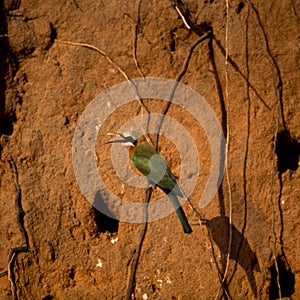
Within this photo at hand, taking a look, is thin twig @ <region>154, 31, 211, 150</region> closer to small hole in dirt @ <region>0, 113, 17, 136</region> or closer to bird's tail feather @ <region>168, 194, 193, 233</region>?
bird's tail feather @ <region>168, 194, 193, 233</region>

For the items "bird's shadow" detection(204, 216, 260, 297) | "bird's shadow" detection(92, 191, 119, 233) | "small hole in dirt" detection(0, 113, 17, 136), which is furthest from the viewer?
"small hole in dirt" detection(0, 113, 17, 136)

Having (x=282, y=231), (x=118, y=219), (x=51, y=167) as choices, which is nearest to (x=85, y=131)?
(x=51, y=167)

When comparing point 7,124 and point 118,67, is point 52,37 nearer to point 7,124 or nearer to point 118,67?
point 118,67

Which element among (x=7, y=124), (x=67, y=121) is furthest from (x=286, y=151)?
(x=7, y=124)

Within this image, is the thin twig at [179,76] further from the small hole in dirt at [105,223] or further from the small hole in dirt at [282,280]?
the small hole in dirt at [282,280]

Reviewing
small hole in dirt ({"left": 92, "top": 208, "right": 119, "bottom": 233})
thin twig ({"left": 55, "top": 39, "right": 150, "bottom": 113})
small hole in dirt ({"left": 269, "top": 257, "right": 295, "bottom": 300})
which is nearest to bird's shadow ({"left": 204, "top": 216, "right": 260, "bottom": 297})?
small hole in dirt ({"left": 269, "top": 257, "right": 295, "bottom": 300})

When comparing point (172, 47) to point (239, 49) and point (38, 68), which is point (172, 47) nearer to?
point (239, 49)

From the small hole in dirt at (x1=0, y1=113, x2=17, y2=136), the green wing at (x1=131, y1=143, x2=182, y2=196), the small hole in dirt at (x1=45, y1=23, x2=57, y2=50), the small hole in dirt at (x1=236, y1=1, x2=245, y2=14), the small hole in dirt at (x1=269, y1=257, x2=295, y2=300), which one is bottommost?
the small hole in dirt at (x1=269, y1=257, x2=295, y2=300)
